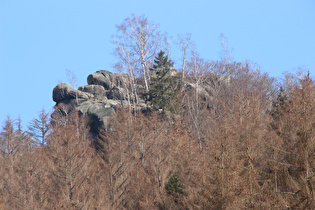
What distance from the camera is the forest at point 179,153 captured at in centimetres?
1803

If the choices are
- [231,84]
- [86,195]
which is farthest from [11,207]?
[231,84]

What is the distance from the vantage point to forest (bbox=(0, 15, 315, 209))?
18031 millimetres

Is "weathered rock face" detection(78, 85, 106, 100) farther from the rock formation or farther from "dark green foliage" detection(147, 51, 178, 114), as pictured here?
"dark green foliage" detection(147, 51, 178, 114)

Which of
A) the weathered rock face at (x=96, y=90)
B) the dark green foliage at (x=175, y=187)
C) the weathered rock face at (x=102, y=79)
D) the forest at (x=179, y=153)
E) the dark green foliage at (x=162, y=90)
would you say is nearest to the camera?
the forest at (x=179, y=153)

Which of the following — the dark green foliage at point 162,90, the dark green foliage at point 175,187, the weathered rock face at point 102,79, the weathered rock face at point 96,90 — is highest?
the weathered rock face at point 102,79

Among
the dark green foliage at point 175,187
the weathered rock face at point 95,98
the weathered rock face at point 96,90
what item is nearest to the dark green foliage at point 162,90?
the weathered rock face at point 95,98

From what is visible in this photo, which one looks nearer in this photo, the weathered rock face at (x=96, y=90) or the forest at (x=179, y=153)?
the forest at (x=179, y=153)

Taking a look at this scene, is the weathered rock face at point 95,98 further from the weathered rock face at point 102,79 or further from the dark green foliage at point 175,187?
the dark green foliage at point 175,187

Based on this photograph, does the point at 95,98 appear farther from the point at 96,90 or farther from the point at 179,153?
the point at 179,153

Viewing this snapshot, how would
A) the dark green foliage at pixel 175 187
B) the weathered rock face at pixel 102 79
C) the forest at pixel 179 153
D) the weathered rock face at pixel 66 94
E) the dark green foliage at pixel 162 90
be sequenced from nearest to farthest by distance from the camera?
the forest at pixel 179 153
the dark green foliage at pixel 175 187
the dark green foliage at pixel 162 90
the weathered rock face at pixel 66 94
the weathered rock face at pixel 102 79

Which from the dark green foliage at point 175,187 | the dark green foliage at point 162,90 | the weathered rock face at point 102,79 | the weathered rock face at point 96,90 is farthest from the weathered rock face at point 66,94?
the dark green foliage at point 175,187

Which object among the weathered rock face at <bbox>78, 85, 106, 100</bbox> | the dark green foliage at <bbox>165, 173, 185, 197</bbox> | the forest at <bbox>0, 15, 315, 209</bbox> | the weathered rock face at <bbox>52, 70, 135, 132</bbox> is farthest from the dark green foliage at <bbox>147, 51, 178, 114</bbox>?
the dark green foliage at <bbox>165, 173, 185, 197</bbox>

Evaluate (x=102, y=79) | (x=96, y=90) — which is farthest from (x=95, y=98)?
(x=102, y=79)

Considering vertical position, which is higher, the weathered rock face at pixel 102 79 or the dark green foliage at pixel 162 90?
the weathered rock face at pixel 102 79
